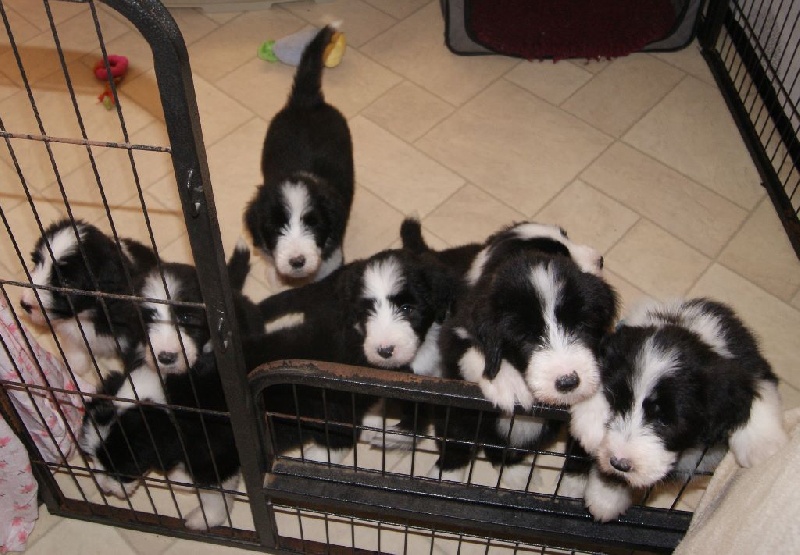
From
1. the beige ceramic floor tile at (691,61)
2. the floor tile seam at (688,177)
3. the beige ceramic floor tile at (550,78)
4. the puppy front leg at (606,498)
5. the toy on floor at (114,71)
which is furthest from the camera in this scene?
the beige ceramic floor tile at (691,61)

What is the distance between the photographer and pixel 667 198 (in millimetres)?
3777

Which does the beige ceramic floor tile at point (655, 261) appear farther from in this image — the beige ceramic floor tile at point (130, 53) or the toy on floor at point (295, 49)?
the beige ceramic floor tile at point (130, 53)

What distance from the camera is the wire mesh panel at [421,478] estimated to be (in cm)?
Answer: 185

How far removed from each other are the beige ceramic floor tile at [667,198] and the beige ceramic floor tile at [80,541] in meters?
2.67

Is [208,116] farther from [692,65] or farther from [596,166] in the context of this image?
[692,65]

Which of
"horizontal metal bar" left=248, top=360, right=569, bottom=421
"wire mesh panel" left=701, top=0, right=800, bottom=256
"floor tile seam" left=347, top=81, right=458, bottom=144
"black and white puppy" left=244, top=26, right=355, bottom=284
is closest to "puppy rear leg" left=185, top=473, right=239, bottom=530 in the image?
"black and white puppy" left=244, top=26, right=355, bottom=284

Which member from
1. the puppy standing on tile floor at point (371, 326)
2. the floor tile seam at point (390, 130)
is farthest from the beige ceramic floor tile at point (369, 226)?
the puppy standing on tile floor at point (371, 326)

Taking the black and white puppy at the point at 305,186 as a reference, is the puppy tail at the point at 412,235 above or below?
below

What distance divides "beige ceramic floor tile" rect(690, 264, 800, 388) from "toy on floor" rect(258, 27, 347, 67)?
2334 millimetres

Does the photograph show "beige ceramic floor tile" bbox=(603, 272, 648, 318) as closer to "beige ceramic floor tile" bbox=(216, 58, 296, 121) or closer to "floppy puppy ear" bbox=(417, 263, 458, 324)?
"floppy puppy ear" bbox=(417, 263, 458, 324)

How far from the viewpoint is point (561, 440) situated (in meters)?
2.85

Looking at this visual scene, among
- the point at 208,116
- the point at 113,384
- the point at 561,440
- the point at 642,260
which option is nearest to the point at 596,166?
the point at 642,260

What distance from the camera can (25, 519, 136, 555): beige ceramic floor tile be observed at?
8.73 feet

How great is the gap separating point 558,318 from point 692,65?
317cm
